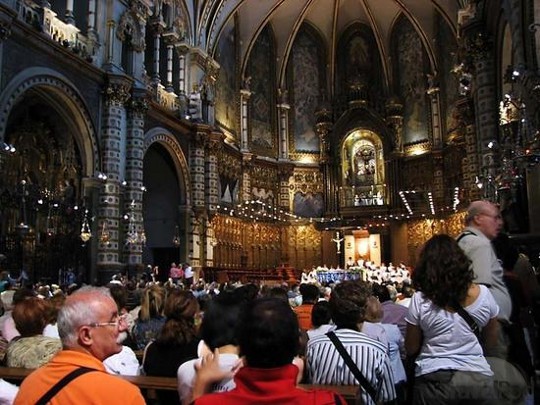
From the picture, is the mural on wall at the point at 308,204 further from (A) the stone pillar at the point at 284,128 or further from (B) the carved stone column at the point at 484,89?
(B) the carved stone column at the point at 484,89

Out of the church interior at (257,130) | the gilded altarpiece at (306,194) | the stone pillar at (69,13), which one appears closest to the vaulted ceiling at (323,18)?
the church interior at (257,130)

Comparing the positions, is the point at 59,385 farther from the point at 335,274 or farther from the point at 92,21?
the point at 335,274

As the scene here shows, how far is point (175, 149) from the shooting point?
24.3 m

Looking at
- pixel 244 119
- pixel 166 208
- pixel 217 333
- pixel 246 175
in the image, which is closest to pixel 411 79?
pixel 244 119

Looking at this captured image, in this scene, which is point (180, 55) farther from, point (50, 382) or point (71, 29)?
point (50, 382)

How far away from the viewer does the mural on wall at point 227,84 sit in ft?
97.6

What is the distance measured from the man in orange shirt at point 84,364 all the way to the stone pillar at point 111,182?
53.1 feet

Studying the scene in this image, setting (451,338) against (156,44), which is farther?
(156,44)

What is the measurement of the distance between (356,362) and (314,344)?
313 millimetres

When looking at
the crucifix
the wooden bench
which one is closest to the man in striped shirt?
the wooden bench

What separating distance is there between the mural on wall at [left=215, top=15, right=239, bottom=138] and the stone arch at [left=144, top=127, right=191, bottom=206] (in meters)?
5.04

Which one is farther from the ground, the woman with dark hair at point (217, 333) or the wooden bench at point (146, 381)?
the woman with dark hair at point (217, 333)

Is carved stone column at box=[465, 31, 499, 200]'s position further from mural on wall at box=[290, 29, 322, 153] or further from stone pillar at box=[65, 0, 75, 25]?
mural on wall at box=[290, 29, 322, 153]

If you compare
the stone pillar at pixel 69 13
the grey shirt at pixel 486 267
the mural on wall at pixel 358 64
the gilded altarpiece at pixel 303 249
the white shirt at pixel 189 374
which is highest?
the mural on wall at pixel 358 64
